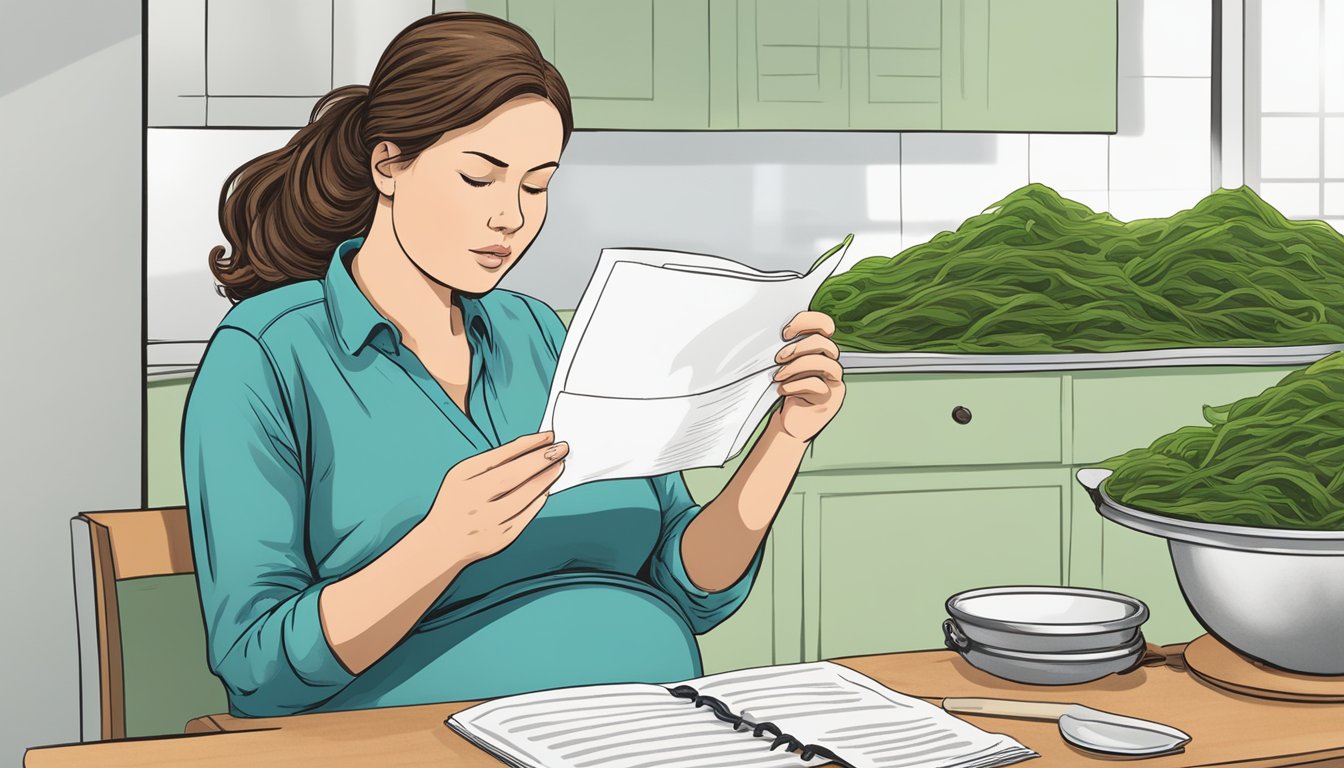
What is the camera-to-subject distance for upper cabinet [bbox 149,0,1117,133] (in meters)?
2.78

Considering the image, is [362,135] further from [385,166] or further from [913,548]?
[913,548]

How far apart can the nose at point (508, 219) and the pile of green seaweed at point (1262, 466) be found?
0.66 meters

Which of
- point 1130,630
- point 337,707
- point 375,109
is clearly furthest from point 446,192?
point 1130,630

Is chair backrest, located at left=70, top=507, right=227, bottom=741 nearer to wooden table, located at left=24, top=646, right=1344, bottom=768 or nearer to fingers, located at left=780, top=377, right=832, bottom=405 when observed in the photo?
wooden table, located at left=24, top=646, right=1344, bottom=768

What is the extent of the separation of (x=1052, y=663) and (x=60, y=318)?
2234 millimetres

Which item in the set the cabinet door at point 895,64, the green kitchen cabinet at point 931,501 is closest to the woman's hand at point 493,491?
the green kitchen cabinet at point 931,501

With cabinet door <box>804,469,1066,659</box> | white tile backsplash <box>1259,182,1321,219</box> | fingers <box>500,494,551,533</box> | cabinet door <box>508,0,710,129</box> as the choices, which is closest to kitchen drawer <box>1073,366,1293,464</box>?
cabinet door <box>804,469,1066,659</box>

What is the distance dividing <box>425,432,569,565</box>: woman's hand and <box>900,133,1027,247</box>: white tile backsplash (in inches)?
98.7

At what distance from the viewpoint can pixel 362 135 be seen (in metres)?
1.54

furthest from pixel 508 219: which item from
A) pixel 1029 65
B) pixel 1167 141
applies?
pixel 1167 141

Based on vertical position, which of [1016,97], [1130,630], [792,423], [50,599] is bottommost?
[50,599]

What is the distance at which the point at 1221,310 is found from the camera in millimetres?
2994

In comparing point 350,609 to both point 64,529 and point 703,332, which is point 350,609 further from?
point 64,529

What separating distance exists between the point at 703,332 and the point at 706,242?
2.20 metres
